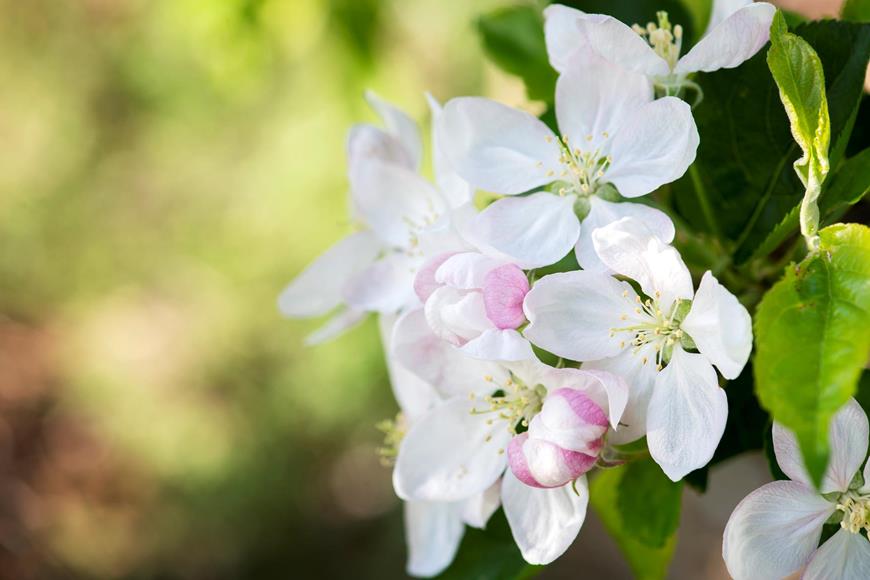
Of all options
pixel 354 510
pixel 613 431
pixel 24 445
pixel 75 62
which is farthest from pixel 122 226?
pixel 613 431

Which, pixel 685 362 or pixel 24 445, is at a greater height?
pixel 685 362

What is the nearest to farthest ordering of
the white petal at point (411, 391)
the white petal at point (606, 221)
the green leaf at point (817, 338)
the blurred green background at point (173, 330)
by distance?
the green leaf at point (817, 338) < the white petal at point (606, 221) < the white petal at point (411, 391) < the blurred green background at point (173, 330)

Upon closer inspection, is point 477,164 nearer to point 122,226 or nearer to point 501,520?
point 501,520

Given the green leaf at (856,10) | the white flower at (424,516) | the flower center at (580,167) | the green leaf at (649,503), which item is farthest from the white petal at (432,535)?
the green leaf at (856,10)

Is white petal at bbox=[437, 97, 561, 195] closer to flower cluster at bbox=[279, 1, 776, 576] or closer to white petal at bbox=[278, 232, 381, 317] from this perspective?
flower cluster at bbox=[279, 1, 776, 576]

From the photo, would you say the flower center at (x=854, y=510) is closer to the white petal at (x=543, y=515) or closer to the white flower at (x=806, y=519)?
the white flower at (x=806, y=519)
